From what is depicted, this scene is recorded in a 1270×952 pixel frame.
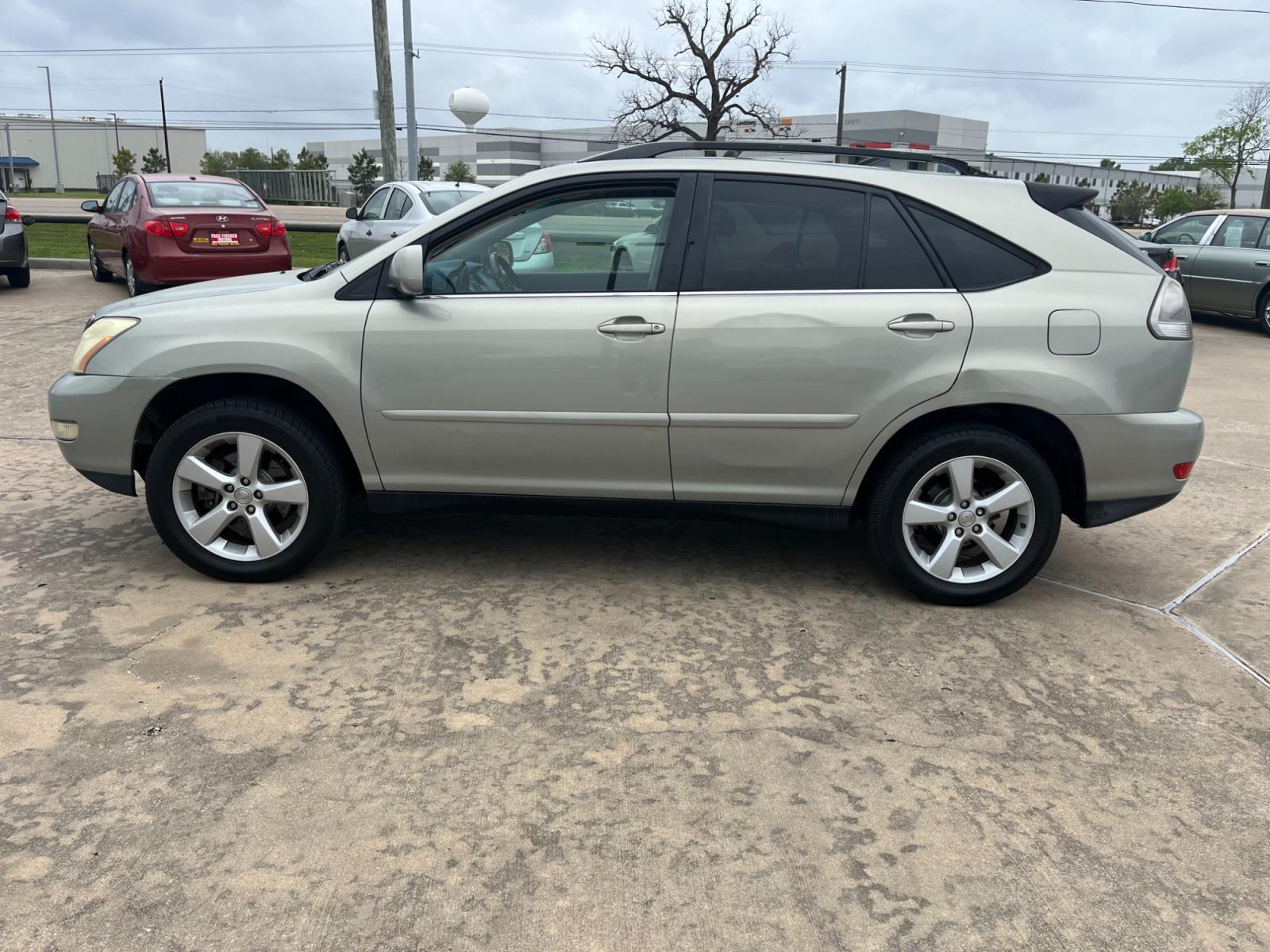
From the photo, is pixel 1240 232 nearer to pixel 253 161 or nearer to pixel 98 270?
pixel 98 270

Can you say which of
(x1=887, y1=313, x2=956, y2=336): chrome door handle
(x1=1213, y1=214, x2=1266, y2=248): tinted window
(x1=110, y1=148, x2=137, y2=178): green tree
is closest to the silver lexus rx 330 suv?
(x1=887, y1=313, x2=956, y2=336): chrome door handle

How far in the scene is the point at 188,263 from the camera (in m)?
10.9

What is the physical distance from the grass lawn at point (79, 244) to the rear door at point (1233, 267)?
1248cm

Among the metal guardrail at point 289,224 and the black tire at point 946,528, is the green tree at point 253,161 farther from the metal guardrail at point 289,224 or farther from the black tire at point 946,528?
the black tire at point 946,528

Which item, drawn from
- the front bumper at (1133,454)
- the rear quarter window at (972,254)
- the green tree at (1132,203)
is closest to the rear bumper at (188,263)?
the rear quarter window at (972,254)

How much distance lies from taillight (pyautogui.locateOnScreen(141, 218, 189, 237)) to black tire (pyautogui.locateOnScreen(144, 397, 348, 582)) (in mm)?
7852

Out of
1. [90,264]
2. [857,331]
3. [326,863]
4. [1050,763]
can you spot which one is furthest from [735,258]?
[90,264]

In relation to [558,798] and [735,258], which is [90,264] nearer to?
[735,258]

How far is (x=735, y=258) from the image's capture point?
3.85m

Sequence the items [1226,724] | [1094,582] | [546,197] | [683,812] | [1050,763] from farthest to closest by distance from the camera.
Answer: [1094,582]
[546,197]
[1226,724]
[1050,763]
[683,812]

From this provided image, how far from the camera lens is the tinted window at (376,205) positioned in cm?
1384

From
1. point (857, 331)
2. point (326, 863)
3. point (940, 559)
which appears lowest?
point (326, 863)

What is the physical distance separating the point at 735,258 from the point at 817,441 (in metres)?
0.77

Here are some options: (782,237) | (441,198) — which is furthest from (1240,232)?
(782,237)
